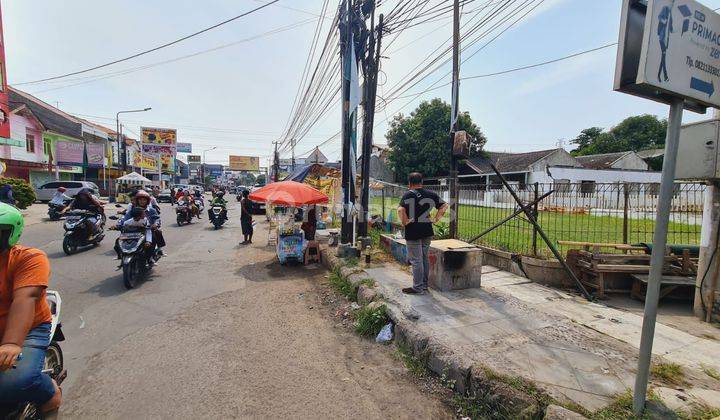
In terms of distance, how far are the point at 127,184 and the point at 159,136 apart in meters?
14.3

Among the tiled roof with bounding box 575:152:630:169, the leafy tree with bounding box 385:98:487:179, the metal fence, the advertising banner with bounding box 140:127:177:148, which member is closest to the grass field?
the metal fence

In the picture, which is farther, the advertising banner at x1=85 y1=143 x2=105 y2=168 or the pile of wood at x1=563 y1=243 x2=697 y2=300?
the advertising banner at x1=85 y1=143 x2=105 y2=168

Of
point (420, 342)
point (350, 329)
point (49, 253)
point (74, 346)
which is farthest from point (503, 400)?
point (49, 253)

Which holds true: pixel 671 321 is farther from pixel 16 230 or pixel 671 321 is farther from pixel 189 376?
pixel 16 230

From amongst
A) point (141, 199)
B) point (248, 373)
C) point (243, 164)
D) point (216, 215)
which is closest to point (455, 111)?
point (248, 373)

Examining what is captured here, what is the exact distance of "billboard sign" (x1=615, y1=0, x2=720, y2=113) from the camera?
207 cm

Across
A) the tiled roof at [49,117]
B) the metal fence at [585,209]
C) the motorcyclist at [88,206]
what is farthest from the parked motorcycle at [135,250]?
the tiled roof at [49,117]

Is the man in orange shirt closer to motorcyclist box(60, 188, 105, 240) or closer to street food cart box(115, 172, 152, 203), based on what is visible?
motorcyclist box(60, 188, 105, 240)

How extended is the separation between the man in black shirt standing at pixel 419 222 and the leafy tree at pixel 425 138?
2320 cm

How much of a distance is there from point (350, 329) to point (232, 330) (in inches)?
59.5

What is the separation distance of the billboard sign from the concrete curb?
2.31 metres

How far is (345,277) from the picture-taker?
625 cm

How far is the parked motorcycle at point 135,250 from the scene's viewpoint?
5.68 metres

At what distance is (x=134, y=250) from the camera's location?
578cm
